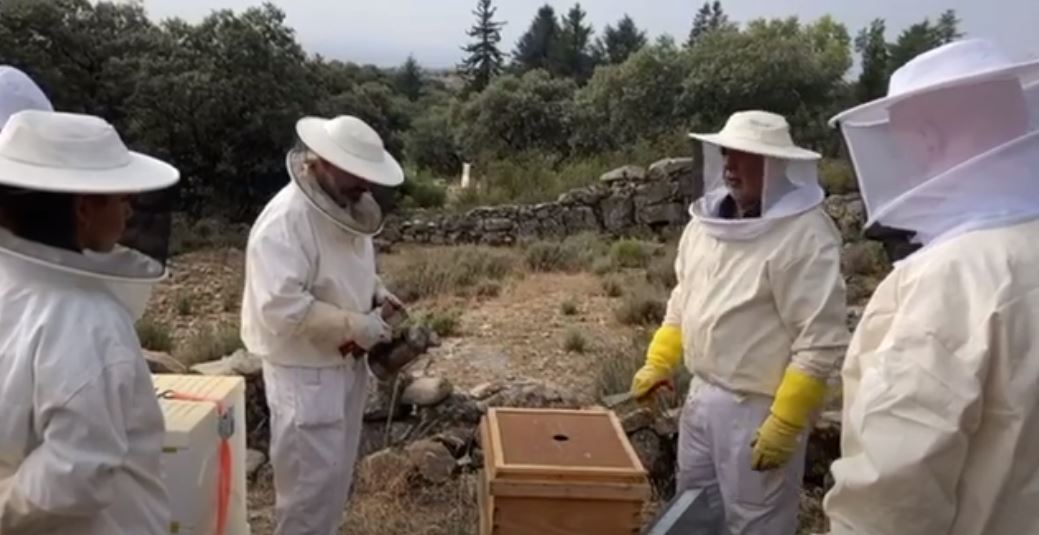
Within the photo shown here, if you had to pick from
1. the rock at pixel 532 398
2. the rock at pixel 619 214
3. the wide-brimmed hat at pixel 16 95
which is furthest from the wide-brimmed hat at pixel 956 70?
the rock at pixel 619 214

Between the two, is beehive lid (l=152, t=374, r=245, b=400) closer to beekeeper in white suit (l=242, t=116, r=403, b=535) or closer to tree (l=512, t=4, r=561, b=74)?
beekeeper in white suit (l=242, t=116, r=403, b=535)

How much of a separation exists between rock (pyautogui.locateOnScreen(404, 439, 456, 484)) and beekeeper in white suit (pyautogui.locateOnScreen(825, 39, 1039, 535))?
308 centimetres

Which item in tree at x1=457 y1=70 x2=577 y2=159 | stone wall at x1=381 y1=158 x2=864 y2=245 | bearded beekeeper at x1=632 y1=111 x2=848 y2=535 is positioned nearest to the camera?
bearded beekeeper at x1=632 y1=111 x2=848 y2=535

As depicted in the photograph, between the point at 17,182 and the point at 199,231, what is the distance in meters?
12.6

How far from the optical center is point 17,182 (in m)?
1.73

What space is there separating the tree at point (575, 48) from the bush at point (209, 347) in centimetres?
4177

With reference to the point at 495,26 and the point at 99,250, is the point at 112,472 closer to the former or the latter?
the point at 99,250

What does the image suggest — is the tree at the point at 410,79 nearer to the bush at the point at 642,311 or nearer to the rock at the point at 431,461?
the bush at the point at 642,311

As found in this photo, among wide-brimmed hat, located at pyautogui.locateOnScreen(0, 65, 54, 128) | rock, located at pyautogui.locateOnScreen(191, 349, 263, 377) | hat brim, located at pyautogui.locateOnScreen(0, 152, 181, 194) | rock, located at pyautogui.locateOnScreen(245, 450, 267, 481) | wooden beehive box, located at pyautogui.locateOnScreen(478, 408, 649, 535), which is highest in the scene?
wide-brimmed hat, located at pyautogui.locateOnScreen(0, 65, 54, 128)

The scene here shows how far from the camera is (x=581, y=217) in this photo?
14.6 metres

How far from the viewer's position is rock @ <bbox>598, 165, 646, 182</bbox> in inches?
577

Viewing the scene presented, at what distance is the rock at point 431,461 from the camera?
4746mm

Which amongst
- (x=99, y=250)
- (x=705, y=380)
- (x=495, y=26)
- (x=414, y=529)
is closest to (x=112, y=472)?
(x=99, y=250)

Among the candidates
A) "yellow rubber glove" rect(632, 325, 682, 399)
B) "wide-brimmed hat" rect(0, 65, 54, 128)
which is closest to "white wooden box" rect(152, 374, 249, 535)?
"wide-brimmed hat" rect(0, 65, 54, 128)
